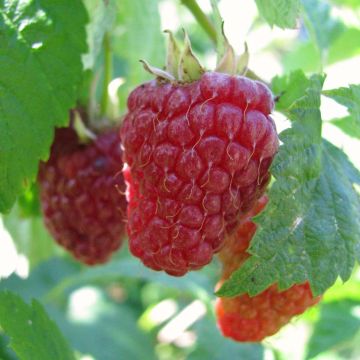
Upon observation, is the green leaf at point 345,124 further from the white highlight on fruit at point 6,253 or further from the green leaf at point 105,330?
the green leaf at point 105,330

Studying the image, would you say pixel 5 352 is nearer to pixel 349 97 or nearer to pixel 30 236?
pixel 30 236

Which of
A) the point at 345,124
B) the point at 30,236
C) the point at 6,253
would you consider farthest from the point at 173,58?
the point at 30,236

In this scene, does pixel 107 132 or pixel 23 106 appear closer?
pixel 23 106

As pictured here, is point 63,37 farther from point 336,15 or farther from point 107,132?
point 336,15

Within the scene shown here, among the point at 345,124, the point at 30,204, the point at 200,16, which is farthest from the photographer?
the point at 30,204

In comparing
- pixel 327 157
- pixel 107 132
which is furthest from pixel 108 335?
pixel 327 157

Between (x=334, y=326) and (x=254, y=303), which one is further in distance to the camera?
(x=334, y=326)
